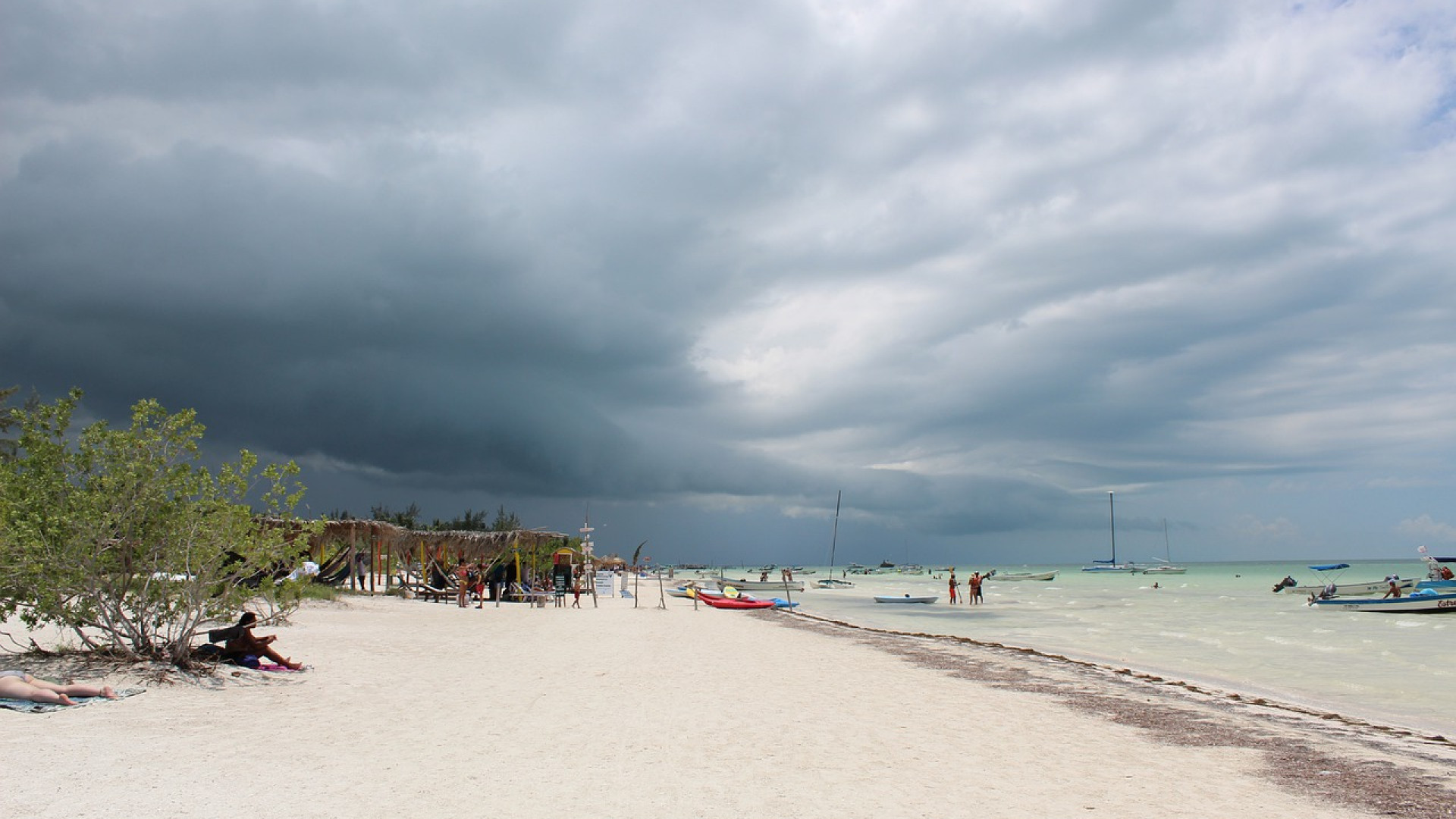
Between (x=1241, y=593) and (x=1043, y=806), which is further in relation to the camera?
(x=1241, y=593)

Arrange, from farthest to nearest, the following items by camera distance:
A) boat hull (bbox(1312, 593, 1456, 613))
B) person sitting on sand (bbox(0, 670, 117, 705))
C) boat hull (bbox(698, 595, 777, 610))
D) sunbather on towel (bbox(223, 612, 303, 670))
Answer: boat hull (bbox(698, 595, 777, 610)) < boat hull (bbox(1312, 593, 1456, 613)) < sunbather on towel (bbox(223, 612, 303, 670)) < person sitting on sand (bbox(0, 670, 117, 705))

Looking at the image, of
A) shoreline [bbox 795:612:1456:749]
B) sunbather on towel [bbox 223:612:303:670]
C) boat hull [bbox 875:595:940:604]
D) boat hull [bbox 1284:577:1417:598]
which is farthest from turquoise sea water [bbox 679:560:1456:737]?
sunbather on towel [bbox 223:612:303:670]

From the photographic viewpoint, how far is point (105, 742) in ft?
23.4

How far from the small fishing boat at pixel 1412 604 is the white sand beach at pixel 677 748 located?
2532cm

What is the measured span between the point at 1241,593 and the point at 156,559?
63.5m

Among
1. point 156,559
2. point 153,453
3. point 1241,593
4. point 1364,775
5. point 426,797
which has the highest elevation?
point 153,453

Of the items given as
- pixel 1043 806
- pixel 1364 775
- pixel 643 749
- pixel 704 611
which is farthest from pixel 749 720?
pixel 704 611

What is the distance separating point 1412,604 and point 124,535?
1583 inches

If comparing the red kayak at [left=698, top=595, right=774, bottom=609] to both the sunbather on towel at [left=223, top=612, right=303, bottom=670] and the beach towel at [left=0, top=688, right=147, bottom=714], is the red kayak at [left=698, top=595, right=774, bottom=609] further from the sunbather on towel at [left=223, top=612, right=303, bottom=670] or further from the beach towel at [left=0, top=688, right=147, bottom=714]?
the beach towel at [left=0, top=688, right=147, bottom=714]

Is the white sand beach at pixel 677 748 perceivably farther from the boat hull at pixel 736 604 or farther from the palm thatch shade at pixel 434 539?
the boat hull at pixel 736 604

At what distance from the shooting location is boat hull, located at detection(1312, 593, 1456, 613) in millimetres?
30734

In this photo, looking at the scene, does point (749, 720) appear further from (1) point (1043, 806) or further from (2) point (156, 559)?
(2) point (156, 559)

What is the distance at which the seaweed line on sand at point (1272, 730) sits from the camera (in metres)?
7.25

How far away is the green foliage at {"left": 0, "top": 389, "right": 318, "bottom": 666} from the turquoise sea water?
621 inches
